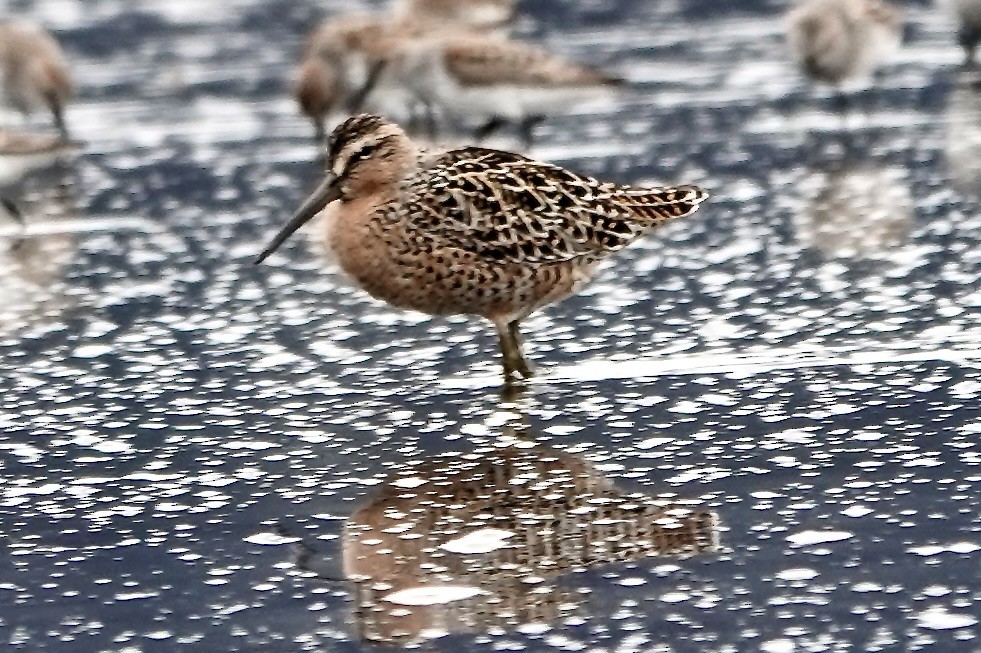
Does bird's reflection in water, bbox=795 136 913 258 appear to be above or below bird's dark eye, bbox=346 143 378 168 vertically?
below

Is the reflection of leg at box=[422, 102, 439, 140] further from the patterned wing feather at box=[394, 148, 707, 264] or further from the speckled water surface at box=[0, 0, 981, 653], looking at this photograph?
the patterned wing feather at box=[394, 148, 707, 264]

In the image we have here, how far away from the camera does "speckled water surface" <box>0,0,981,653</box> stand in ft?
17.0

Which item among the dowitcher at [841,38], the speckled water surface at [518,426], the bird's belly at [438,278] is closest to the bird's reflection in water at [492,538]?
the speckled water surface at [518,426]

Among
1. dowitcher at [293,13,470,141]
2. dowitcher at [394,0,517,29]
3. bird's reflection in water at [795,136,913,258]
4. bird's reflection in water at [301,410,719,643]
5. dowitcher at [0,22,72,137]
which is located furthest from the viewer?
dowitcher at [394,0,517,29]

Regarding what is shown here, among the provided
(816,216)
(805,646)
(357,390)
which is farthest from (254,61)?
(805,646)

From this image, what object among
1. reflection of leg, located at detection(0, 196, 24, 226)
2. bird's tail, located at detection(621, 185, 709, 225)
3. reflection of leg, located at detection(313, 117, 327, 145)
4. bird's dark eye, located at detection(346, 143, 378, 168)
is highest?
bird's dark eye, located at detection(346, 143, 378, 168)

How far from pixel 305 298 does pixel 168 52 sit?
7.47 meters

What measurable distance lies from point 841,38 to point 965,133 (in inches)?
50.6

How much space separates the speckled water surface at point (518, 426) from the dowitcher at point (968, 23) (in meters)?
2.10

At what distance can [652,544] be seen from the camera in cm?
557

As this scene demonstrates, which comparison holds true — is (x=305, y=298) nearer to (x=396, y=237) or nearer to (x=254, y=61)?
(x=396, y=237)

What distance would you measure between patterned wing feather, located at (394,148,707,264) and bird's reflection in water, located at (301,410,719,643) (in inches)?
39.3

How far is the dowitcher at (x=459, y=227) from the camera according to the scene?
7176 mm

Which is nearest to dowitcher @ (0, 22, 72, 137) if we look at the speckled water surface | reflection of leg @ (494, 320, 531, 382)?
the speckled water surface
